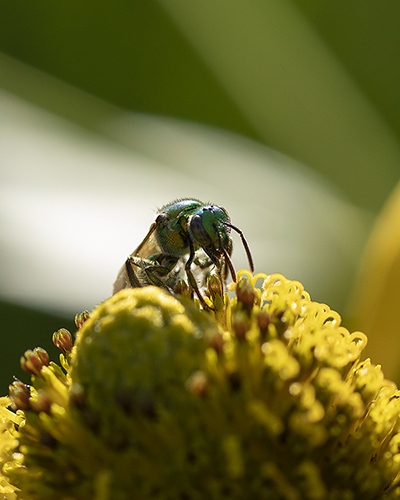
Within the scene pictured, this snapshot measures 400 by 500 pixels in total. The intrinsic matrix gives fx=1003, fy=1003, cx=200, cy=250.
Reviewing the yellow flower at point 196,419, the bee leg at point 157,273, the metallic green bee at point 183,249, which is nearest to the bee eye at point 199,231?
the metallic green bee at point 183,249

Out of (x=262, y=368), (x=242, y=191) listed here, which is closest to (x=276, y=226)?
(x=242, y=191)

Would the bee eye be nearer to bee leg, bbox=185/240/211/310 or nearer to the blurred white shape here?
bee leg, bbox=185/240/211/310

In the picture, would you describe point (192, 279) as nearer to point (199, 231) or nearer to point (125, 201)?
point (199, 231)

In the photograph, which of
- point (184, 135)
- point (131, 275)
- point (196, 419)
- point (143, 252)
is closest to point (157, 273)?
point (131, 275)

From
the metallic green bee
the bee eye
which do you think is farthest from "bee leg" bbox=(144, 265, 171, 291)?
the bee eye

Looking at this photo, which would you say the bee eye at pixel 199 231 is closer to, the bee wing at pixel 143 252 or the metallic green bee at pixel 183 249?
the metallic green bee at pixel 183 249

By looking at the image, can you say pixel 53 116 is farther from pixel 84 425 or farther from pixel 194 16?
pixel 84 425
